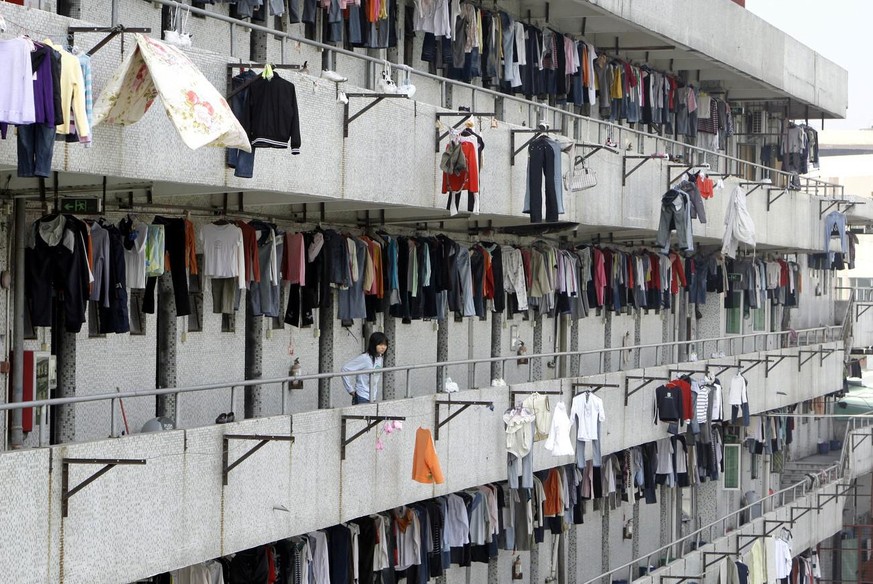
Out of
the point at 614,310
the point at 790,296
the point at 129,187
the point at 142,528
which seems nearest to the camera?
the point at 142,528

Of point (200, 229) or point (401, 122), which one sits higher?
point (401, 122)

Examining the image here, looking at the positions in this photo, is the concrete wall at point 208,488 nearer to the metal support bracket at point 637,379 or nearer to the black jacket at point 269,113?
the black jacket at point 269,113

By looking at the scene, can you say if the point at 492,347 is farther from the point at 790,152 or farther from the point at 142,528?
the point at 790,152

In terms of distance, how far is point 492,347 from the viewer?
84.3 feet

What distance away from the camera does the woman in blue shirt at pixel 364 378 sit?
1800 cm

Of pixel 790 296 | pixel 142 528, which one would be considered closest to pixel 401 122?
pixel 142 528

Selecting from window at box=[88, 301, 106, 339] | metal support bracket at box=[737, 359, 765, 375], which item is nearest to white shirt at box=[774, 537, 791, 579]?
metal support bracket at box=[737, 359, 765, 375]

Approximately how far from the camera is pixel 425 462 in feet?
61.0

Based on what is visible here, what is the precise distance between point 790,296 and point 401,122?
2164cm

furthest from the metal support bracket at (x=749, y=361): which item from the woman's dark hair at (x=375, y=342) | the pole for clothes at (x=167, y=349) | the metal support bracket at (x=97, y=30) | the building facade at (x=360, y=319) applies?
the metal support bracket at (x=97, y=30)

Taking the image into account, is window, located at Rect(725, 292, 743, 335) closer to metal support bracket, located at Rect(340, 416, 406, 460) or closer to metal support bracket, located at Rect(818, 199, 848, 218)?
metal support bracket, located at Rect(818, 199, 848, 218)

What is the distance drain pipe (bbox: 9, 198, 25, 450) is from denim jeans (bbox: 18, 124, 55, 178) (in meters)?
2.80

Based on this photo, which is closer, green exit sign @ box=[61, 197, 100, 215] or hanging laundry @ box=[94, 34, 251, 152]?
hanging laundry @ box=[94, 34, 251, 152]

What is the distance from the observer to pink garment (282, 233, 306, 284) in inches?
701
